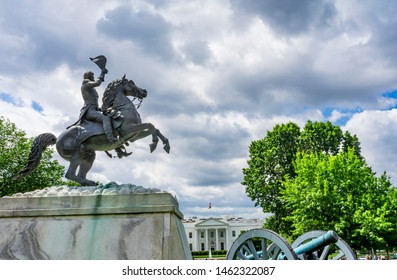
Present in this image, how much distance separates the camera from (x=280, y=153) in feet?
110

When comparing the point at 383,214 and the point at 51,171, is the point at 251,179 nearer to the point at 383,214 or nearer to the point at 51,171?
the point at 383,214

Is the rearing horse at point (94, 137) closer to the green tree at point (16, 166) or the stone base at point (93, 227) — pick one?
the stone base at point (93, 227)

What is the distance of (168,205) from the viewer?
805 cm

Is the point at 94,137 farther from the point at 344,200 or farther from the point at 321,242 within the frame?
the point at 344,200

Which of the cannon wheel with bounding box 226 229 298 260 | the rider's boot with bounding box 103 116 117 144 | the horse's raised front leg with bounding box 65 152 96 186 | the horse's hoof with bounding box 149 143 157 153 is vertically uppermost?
the rider's boot with bounding box 103 116 117 144

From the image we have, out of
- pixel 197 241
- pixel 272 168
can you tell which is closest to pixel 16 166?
pixel 272 168

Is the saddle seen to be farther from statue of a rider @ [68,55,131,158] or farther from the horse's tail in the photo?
the horse's tail

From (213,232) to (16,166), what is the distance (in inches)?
3164

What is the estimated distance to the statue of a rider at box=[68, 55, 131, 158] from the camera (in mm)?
9372

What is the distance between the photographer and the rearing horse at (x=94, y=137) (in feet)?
31.1

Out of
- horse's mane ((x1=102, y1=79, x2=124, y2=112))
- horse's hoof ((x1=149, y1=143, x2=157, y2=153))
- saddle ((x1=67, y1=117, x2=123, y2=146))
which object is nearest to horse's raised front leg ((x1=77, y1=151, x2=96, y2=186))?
saddle ((x1=67, y1=117, x2=123, y2=146))

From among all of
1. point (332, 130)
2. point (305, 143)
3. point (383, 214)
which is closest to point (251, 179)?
point (305, 143)

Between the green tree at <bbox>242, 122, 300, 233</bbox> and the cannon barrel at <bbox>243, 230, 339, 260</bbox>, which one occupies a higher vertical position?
the green tree at <bbox>242, 122, 300, 233</bbox>

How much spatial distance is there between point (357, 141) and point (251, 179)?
9.73m
